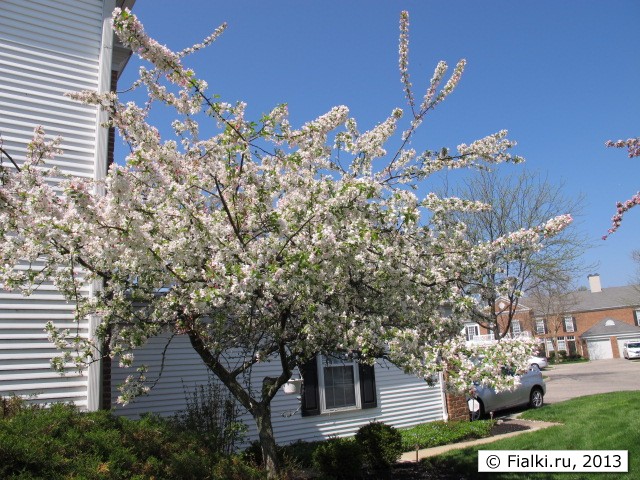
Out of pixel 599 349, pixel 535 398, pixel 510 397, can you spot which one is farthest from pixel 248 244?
pixel 599 349

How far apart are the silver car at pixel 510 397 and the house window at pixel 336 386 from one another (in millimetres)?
3250

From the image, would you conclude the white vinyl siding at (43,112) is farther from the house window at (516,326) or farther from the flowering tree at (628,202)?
the house window at (516,326)

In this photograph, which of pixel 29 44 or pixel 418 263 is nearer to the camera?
pixel 418 263

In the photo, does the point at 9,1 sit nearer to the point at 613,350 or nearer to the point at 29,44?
the point at 29,44

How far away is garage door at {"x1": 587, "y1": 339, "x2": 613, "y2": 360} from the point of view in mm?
49781

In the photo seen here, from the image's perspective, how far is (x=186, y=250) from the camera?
15.2ft

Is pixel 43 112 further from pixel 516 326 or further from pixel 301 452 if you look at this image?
pixel 516 326

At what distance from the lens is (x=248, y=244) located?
4.87 metres

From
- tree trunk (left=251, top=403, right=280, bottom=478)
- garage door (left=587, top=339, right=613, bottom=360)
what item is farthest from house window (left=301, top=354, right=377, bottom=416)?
garage door (left=587, top=339, right=613, bottom=360)

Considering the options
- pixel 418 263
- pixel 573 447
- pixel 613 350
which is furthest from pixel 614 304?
pixel 418 263

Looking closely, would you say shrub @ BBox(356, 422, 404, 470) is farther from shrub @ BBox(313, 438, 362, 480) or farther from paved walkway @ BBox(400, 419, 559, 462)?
paved walkway @ BBox(400, 419, 559, 462)

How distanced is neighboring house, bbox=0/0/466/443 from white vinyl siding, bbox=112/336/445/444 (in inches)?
0.7

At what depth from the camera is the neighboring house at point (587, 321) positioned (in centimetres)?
4950

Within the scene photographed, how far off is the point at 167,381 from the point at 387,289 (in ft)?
17.1
